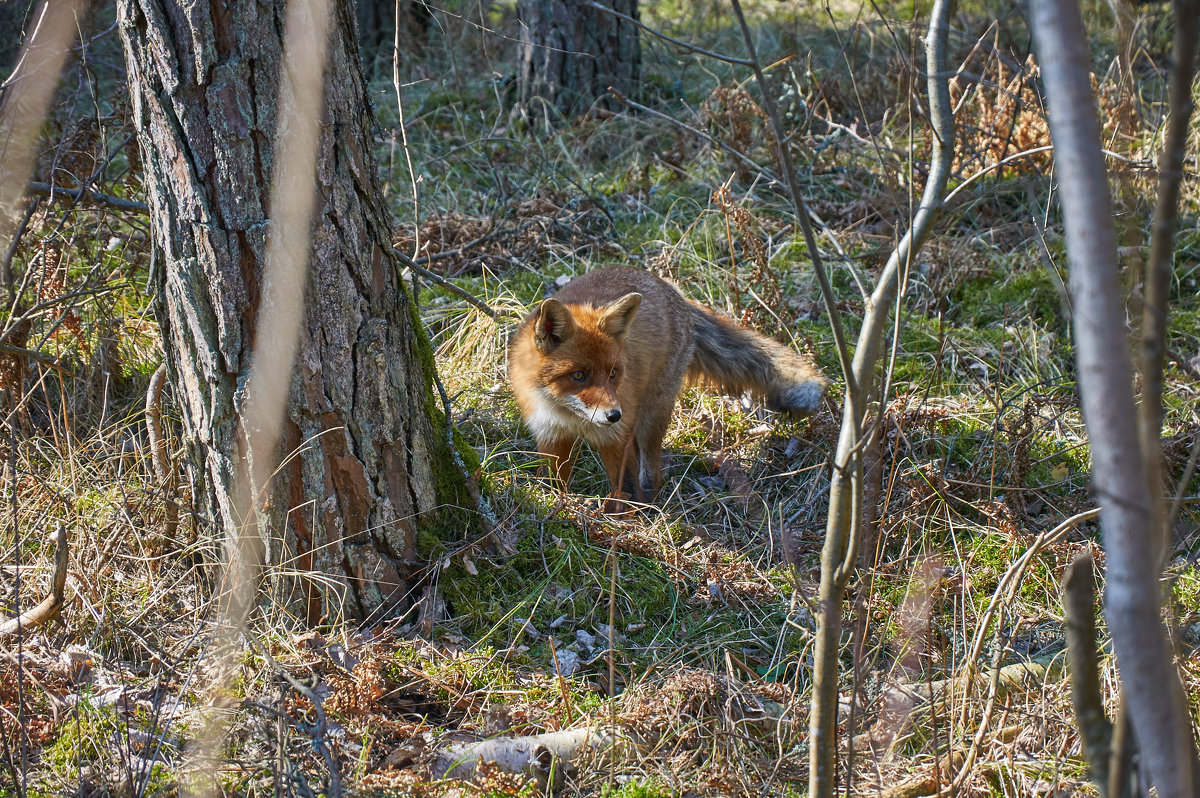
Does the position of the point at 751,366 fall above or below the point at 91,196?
below

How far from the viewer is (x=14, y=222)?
449 centimetres

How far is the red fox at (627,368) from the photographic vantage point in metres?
4.88

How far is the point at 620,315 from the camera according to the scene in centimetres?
487

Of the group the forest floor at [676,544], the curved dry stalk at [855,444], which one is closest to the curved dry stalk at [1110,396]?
the forest floor at [676,544]

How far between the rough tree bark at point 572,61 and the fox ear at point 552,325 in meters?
3.94

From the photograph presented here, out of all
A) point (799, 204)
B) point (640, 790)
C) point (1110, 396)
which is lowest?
point (640, 790)

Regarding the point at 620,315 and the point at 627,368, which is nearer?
→ the point at 620,315

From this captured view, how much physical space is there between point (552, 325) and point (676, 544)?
141 cm

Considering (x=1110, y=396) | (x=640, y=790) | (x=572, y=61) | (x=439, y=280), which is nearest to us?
(x=1110, y=396)

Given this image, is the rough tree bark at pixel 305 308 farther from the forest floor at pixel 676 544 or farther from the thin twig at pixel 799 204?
the thin twig at pixel 799 204

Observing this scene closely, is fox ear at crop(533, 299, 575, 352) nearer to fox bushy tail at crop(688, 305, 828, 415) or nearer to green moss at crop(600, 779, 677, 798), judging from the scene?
fox bushy tail at crop(688, 305, 828, 415)

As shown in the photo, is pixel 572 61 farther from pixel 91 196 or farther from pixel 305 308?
pixel 305 308

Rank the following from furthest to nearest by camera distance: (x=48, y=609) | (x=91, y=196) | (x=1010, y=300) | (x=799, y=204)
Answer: (x=1010, y=300) → (x=91, y=196) → (x=48, y=609) → (x=799, y=204)

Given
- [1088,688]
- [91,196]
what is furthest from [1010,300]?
[91,196]
